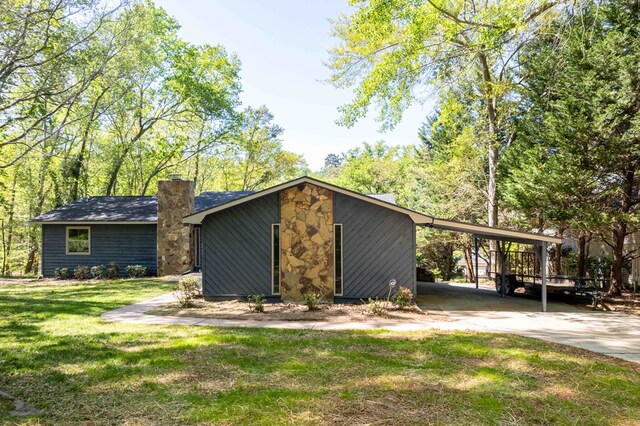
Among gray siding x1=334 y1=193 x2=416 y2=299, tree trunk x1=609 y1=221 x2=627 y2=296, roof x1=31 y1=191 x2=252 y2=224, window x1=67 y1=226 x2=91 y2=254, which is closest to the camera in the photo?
gray siding x1=334 y1=193 x2=416 y2=299

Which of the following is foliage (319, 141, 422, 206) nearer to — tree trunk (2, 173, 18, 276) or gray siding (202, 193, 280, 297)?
gray siding (202, 193, 280, 297)

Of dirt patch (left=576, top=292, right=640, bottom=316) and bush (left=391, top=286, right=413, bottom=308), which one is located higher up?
bush (left=391, top=286, right=413, bottom=308)

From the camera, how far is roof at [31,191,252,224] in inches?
659

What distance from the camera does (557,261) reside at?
16344 millimetres

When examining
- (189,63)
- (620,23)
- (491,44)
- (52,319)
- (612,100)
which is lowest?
(52,319)

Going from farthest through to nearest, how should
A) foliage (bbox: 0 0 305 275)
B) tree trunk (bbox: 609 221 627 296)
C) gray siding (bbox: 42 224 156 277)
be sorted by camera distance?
foliage (bbox: 0 0 305 275)
gray siding (bbox: 42 224 156 277)
tree trunk (bbox: 609 221 627 296)

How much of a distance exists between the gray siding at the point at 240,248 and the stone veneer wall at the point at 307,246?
0.42 meters

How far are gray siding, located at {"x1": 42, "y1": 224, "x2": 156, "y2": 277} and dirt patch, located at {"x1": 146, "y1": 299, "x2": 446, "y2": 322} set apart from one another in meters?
8.00

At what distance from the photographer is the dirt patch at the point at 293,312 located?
850 cm

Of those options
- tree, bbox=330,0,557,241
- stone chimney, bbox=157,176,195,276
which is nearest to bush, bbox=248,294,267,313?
stone chimney, bbox=157,176,195,276

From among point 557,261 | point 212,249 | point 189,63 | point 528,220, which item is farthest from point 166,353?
point 189,63

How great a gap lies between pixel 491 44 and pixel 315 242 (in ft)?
24.8

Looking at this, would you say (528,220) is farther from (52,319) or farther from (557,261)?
(52,319)

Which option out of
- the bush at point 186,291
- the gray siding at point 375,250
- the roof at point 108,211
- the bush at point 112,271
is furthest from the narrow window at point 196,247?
the gray siding at point 375,250
